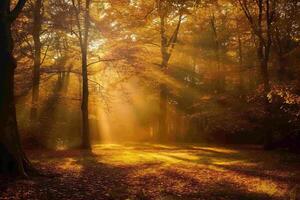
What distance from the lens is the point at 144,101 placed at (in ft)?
157

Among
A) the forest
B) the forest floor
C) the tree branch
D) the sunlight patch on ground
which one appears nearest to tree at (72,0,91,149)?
the forest

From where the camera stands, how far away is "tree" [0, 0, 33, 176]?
11500 mm

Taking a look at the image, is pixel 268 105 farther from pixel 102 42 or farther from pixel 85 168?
pixel 85 168

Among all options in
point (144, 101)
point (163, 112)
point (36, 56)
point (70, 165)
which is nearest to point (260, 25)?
point (163, 112)

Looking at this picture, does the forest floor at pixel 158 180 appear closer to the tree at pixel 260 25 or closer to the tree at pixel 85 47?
the tree at pixel 85 47

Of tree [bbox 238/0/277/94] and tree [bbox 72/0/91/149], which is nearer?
tree [bbox 72/0/91/149]

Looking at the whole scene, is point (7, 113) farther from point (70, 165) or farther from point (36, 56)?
point (36, 56)

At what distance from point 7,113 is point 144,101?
36249mm

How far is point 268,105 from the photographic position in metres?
26.8

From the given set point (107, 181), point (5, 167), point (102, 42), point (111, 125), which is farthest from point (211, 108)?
point (5, 167)

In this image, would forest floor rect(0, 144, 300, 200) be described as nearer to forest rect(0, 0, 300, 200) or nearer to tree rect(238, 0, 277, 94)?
forest rect(0, 0, 300, 200)

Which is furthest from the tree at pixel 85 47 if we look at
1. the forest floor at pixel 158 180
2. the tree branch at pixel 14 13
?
the tree branch at pixel 14 13

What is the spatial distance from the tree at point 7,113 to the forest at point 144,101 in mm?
32

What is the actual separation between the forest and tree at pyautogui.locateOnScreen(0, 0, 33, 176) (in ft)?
0.10
